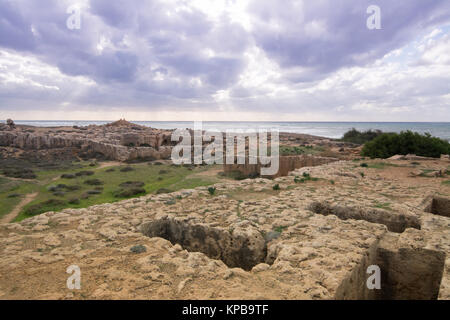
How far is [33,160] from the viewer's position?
966 inches

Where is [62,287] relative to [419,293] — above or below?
above

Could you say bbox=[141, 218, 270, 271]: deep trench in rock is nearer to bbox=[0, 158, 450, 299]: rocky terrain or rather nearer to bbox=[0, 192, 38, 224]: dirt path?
bbox=[0, 158, 450, 299]: rocky terrain

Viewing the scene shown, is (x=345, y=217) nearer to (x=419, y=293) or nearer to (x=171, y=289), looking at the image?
(x=419, y=293)

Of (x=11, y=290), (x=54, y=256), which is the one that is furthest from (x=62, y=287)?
(x=54, y=256)

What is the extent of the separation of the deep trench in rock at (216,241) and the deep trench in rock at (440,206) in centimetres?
506

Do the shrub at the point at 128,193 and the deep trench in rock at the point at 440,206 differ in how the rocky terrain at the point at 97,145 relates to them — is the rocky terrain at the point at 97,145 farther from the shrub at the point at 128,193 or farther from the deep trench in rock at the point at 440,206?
the deep trench in rock at the point at 440,206

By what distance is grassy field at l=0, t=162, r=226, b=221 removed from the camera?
11.5 metres

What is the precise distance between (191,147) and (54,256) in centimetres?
2681

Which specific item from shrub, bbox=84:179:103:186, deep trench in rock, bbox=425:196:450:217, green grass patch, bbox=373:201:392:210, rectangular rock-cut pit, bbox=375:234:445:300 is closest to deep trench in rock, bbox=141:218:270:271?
rectangular rock-cut pit, bbox=375:234:445:300

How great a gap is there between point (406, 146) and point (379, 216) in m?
13.6

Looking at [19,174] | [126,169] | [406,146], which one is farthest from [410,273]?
[19,174]

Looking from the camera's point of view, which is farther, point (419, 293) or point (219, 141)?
point (219, 141)

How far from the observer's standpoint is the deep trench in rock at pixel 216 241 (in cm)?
402

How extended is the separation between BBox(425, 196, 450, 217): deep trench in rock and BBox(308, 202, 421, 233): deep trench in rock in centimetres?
190
